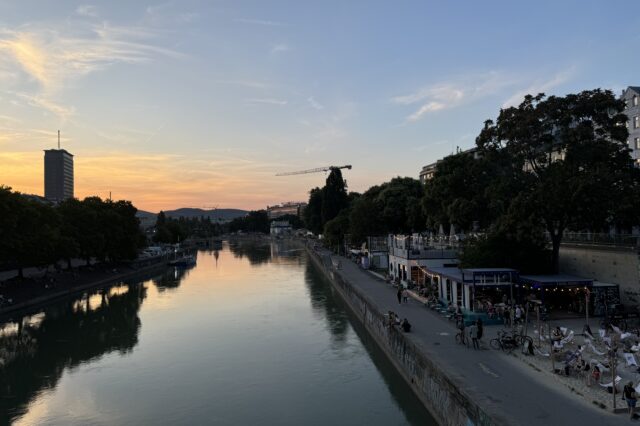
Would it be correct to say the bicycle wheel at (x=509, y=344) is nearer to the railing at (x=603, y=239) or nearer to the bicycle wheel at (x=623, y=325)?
the bicycle wheel at (x=623, y=325)

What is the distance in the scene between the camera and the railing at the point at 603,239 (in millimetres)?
30828

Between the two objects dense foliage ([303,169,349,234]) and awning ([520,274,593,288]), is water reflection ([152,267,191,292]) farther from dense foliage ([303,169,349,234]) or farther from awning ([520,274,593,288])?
awning ([520,274,593,288])

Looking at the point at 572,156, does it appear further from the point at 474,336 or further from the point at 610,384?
the point at 610,384

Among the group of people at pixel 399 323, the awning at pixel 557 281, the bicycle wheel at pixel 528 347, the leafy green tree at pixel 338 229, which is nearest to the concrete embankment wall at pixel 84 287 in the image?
the leafy green tree at pixel 338 229

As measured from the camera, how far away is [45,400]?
26.0m

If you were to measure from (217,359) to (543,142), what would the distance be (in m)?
26.1

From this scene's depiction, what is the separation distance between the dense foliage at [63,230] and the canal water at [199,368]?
272 inches

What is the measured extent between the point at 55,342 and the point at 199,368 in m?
15.2

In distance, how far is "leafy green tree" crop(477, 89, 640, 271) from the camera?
31156 millimetres

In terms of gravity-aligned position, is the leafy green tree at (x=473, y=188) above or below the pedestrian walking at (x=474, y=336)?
above

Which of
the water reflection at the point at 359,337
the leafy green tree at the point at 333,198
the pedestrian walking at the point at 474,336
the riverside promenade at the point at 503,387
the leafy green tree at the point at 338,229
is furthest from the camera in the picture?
the leafy green tree at the point at 333,198

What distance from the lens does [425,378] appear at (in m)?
22.6

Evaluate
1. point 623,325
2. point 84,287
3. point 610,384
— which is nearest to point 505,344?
point 610,384

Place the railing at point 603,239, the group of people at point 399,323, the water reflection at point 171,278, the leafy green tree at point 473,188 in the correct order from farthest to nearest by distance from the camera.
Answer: the water reflection at point 171,278 < the leafy green tree at point 473,188 < the railing at point 603,239 < the group of people at point 399,323
